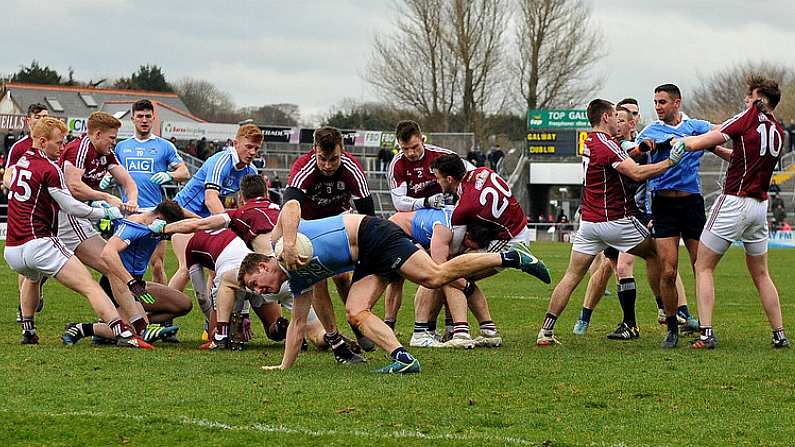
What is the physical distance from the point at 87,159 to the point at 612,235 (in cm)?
557

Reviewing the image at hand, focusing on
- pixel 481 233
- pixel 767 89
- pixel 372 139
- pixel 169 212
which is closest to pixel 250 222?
pixel 169 212

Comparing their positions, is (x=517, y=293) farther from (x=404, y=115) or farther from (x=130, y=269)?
(x=404, y=115)

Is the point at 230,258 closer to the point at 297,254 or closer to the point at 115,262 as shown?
the point at 115,262

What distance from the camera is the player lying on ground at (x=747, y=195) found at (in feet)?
32.7

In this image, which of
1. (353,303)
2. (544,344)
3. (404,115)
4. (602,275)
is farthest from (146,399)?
(404,115)

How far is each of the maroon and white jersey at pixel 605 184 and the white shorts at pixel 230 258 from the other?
130 inches

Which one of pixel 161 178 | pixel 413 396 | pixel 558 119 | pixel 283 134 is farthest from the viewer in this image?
pixel 558 119

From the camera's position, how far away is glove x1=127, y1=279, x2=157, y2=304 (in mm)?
11227

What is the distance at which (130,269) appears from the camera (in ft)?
40.6

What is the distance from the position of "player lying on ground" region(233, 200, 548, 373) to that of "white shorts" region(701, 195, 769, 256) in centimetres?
236

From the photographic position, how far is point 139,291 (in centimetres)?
1130

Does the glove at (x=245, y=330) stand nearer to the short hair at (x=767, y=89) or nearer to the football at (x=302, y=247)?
the football at (x=302, y=247)

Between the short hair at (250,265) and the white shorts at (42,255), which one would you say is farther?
the white shorts at (42,255)

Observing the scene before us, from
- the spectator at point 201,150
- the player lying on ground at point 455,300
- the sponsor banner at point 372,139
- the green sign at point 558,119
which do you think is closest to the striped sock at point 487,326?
the player lying on ground at point 455,300
